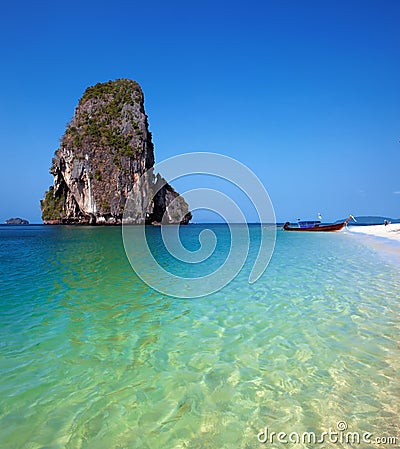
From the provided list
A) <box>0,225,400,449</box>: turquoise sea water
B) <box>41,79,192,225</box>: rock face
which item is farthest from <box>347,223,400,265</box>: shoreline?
<box>41,79,192,225</box>: rock face

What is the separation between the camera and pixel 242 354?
15.9ft

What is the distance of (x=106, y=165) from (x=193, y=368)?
85.2 meters

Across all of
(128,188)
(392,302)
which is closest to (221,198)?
(392,302)

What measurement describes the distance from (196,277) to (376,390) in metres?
9.28

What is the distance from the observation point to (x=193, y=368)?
14.6 feet

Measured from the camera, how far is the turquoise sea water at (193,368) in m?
3.10

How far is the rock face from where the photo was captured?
8169 cm

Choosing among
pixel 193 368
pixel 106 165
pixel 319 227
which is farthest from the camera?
pixel 106 165

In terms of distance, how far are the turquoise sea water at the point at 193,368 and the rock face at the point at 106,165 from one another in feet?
250

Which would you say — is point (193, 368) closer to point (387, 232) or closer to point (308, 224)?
point (387, 232)

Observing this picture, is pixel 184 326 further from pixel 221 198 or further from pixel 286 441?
pixel 221 198

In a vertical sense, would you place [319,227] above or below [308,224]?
below

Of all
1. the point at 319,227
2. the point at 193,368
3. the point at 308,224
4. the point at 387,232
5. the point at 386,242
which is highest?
the point at 308,224

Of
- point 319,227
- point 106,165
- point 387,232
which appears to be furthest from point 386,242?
point 106,165
